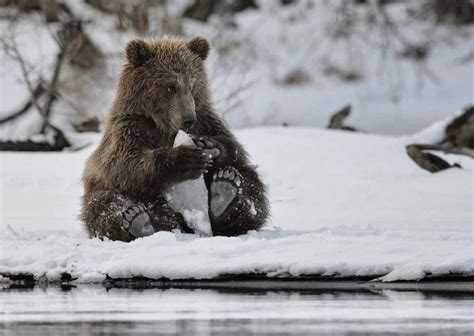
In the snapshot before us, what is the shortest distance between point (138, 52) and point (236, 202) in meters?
1.30

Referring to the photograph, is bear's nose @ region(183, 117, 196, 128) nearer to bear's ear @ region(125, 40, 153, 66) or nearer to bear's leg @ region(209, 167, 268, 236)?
bear's leg @ region(209, 167, 268, 236)

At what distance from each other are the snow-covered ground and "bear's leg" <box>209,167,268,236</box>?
172 millimetres

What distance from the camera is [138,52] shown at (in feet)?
32.2

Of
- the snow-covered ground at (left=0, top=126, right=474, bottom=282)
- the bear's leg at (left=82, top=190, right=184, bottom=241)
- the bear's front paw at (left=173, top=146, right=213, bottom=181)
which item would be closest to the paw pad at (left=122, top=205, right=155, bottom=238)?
the bear's leg at (left=82, top=190, right=184, bottom=241)

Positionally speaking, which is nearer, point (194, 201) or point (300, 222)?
point (194, 201)

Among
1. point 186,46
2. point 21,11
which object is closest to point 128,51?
point 186,46

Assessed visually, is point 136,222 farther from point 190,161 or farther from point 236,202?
point 236,202

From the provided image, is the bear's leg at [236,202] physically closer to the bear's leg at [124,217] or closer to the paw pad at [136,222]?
the bear's leg at [124,217]

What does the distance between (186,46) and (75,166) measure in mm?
5237

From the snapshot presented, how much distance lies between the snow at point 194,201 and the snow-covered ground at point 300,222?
0.74 feet

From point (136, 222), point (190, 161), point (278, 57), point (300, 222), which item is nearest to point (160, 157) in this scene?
point (190, 161)

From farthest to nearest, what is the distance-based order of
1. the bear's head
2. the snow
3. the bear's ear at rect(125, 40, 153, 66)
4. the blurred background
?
the blurred background
the bear's ear at rect(125, 40, 153, 66)
the bear's head
the snow

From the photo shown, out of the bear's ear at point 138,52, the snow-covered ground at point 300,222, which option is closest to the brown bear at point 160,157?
the bear's ear at point 138,52

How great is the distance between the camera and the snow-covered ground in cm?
850
